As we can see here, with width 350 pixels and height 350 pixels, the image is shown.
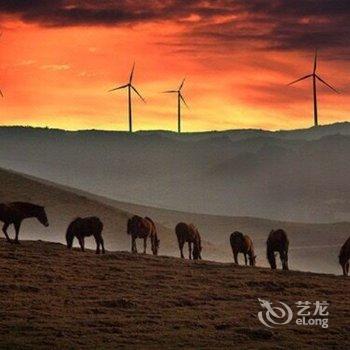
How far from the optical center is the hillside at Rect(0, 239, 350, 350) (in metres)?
27.5

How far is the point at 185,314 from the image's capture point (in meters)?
31.2

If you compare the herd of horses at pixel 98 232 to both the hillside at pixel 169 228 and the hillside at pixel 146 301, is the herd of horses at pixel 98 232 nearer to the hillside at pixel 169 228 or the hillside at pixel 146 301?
the hillside at pixel 146 301

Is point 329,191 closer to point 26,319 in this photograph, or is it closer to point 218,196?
point 218,196

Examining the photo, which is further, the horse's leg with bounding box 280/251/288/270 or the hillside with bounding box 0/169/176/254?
the hillside with bounding box 0/169/176/254

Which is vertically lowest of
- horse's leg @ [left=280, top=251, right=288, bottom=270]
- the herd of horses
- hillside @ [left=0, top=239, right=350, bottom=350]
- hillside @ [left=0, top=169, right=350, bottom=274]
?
hillside @ [left=0, top=239, right=350, bottom=350]

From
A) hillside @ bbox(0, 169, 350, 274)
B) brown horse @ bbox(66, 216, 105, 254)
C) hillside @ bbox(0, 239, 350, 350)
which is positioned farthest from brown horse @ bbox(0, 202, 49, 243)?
hillside @ bbox(0, 169, 350, 274)

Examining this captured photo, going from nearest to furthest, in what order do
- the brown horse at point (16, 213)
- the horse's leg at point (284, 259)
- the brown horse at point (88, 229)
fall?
the brown horse at point (16, 213) < the horse's leg at point (284, 259) < the brown horse at point (88, 229)

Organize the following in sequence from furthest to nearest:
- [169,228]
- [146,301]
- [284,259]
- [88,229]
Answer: [169,228] → [88,229] → [284,259] → [146,301]

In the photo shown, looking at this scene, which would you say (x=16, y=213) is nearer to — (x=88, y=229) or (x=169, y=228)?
(x=88, y=229)

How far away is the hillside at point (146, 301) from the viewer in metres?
27.5

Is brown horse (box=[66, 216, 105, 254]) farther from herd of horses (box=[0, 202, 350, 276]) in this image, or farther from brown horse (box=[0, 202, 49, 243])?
brown horse (box=[0, 202, 49, 243])

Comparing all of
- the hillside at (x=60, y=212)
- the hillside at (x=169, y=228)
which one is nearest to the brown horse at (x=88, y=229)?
the hillside at (x=60, y=212)

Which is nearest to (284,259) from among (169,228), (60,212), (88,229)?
(88,229)

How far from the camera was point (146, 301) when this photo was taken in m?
33.0
